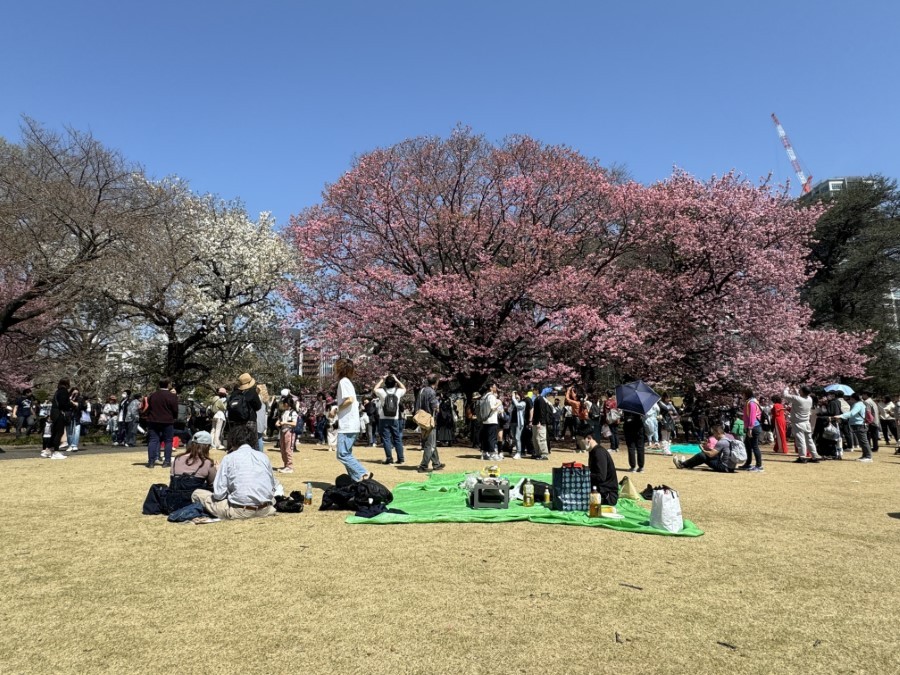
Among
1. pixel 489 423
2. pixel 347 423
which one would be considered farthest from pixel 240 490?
pixel 489 423

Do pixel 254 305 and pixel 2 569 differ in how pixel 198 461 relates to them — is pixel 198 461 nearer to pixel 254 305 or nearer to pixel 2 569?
pixel 2 569

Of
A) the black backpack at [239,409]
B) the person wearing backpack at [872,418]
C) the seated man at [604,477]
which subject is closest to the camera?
the seated man at [604,477]

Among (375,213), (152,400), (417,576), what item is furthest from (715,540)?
(375,213)

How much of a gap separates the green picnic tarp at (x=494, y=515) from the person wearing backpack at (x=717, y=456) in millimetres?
4610

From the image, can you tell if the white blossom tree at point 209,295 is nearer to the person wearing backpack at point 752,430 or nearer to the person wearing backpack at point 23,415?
the person wearing backpack at point 23,415

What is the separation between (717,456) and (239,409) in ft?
31.2

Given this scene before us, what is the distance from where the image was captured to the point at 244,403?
8.80m

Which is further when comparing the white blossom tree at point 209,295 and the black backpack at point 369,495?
the white blossom tree at point 209,295

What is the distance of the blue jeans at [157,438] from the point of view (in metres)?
11.3

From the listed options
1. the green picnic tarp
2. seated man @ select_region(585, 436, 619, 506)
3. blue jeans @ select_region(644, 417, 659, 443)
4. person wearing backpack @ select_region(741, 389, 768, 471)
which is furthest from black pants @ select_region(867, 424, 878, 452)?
seated man @ select_region(585, 436, 619, 506)

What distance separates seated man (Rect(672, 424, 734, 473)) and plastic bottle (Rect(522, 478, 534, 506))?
598 centimetres

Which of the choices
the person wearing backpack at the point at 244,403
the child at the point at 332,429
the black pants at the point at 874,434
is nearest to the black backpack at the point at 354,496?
the person wearing backpack at the point at 244,403

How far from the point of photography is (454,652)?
3268 mm

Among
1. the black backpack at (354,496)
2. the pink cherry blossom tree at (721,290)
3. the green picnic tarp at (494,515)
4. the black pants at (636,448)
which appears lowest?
the green picnic tarp at (494,515)
